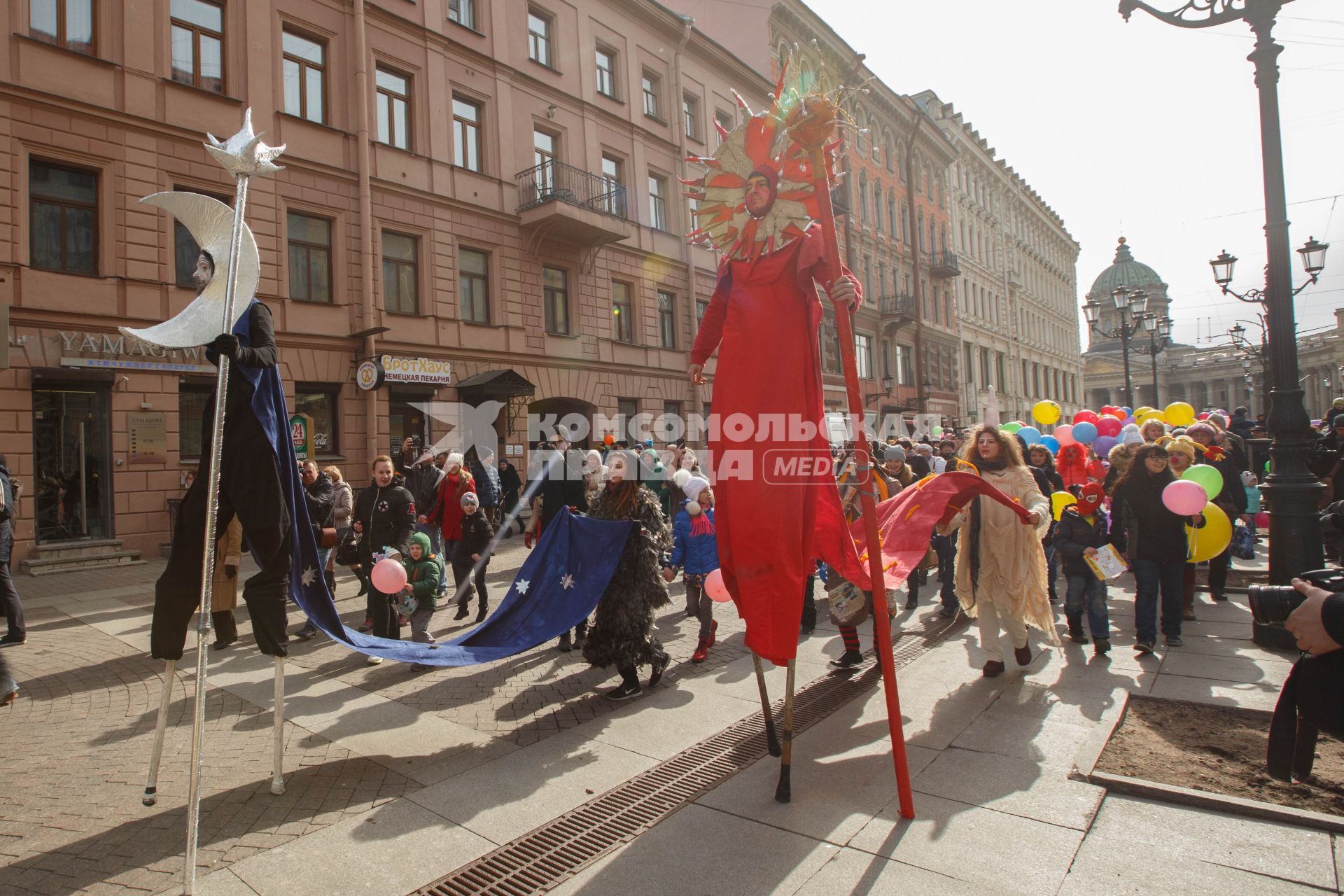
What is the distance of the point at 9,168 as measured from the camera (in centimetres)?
1173

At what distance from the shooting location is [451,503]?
27.1 feet

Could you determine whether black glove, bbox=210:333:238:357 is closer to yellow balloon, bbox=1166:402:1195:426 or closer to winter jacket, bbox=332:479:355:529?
winter jacket, bbox=332:479:355:529

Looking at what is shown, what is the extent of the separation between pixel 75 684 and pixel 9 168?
1017cm

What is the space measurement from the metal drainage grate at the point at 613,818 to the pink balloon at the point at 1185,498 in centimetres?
300

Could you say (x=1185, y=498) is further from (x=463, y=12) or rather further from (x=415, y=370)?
(x=463, y=12)

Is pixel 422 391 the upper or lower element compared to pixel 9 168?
lower

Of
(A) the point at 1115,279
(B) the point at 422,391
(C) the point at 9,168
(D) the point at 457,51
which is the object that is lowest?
(B) the point at 422,391

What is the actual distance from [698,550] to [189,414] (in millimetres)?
11361

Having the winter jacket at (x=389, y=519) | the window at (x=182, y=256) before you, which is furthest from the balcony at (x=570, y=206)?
the winter jacket at (x=389, y=519)

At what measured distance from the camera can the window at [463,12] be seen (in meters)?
18.3

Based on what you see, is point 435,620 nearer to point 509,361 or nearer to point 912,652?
point 912,652

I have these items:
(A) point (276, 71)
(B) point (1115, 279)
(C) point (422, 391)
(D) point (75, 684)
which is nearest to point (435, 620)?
(D) point (75, 684)

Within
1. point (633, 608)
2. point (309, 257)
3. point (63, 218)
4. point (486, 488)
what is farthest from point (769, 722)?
point (309, 257)

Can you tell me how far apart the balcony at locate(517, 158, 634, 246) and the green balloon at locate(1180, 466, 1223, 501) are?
14827mm
